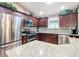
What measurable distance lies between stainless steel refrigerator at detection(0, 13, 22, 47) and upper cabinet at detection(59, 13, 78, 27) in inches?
99.6

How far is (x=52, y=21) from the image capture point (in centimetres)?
601

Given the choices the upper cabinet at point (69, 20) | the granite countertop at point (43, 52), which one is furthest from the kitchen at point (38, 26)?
the granite countertop at point (43, 52)

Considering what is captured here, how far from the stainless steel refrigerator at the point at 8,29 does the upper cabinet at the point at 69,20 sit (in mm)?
2530

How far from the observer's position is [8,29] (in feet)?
→ 10.6

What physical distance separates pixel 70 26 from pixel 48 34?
118 cm

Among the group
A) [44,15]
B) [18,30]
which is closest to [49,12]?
[44,15]

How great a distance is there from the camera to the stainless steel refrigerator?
3026 mm

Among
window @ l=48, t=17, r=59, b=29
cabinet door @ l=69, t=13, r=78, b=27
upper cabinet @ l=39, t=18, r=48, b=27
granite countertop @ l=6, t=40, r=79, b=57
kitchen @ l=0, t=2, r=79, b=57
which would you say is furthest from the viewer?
upper cabinet @ l=39, t=18, r=48, b=27

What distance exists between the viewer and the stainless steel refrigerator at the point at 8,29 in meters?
3.03

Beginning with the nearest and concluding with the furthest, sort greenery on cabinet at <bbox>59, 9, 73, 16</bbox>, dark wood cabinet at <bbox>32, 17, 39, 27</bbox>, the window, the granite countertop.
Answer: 1. the granite countertop
2. greenery on cabinet at <bbox>59, 9, 73, 16</bbox>
3. the window
4. dark wood cabinet at <bbox>32, 17, 39, 27</bbox>

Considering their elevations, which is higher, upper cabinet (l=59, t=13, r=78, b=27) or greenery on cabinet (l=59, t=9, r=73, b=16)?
greenery on cabinet (l=59, t=9, r=73, b=16)

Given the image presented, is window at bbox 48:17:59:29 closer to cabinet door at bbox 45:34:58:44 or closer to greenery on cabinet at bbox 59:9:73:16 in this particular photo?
greenery on cabinet at bbox 59:9:73:16

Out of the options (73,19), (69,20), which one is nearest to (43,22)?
(69,20)

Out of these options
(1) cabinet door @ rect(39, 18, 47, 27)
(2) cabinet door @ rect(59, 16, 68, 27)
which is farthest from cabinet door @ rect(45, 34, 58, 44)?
(1) cabinet door @ rect(39, 18, 47, 27)
